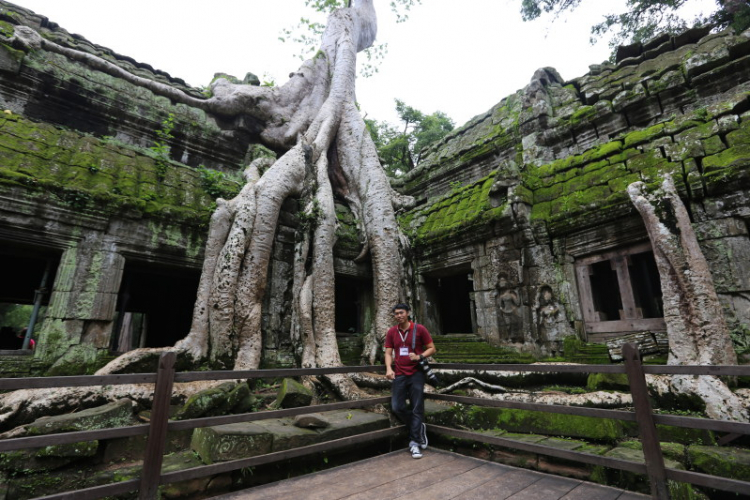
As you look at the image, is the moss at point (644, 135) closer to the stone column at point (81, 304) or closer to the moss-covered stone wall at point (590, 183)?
the moss-covered stone wall at point (590, 183)

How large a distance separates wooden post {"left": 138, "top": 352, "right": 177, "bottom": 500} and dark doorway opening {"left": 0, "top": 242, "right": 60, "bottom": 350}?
2.96 metres

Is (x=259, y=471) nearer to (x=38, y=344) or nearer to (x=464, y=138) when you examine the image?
(x=38, y=344)

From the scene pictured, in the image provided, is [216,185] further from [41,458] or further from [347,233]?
[41,458]

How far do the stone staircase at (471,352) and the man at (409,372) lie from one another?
1.90m

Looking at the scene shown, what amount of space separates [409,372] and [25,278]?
7972mm

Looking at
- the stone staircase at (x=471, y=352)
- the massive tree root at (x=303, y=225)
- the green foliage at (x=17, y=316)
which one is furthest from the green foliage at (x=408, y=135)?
the green foliage at (x=17, y=316)

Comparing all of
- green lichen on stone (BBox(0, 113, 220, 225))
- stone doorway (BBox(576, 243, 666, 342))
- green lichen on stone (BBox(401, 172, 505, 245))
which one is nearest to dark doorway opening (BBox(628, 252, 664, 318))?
stone doorway (BBox(576, 243, 666, 342))

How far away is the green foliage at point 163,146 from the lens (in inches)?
206

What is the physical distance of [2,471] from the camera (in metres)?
2.29

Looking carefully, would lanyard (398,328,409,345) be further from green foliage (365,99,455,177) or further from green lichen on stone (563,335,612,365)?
green foliage (365,99,455,177)

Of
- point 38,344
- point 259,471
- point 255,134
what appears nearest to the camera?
point 259,471

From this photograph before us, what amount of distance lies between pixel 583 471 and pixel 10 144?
638 centimetres

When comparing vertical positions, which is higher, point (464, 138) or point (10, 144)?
point (464, 138)

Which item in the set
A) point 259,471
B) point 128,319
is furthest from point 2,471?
point 128,319
